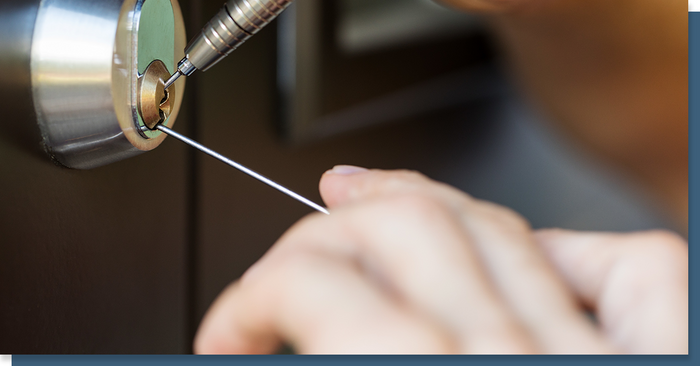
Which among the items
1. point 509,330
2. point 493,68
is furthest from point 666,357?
point 493,68

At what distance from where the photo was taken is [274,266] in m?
0.19

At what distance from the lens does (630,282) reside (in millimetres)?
190

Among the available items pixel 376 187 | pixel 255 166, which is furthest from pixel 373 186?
pixel 255 166

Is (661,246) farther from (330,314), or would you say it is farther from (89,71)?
(89,71)

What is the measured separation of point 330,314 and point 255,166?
143 mm

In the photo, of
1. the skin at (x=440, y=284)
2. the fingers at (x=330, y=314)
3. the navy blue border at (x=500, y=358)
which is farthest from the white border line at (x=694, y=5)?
the fingers at (x=330, y=314)

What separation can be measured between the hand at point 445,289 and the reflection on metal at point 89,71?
95 millimetres

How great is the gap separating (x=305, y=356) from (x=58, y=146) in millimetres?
151

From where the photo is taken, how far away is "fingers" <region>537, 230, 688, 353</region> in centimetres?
19

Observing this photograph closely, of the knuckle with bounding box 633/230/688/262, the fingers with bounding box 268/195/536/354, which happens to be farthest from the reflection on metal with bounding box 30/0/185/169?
the knuckle with bounding box 633/230/688/262

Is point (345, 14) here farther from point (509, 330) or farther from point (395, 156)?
point (509, 330)

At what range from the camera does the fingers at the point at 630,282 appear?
0.62ft

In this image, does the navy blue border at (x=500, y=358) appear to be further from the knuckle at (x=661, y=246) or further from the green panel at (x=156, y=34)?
the green panel at (x=156, y=34)

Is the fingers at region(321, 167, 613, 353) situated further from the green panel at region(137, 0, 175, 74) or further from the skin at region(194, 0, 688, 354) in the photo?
the green panel at region(137, 0, 175, 74)
